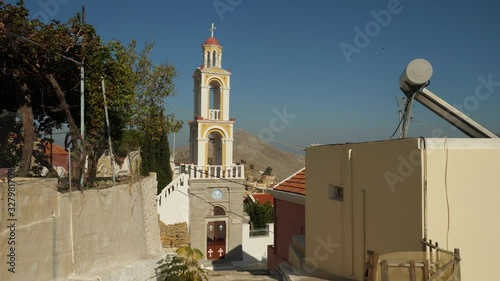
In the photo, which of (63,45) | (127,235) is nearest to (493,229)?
(127,235)

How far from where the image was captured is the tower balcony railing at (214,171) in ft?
69.6

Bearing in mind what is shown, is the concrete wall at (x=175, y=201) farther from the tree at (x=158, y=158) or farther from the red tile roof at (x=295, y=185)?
the red tile roof at (x=295, y=185)

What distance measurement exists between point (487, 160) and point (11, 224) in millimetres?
6847

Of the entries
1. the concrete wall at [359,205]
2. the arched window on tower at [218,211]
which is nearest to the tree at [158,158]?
the arched window on tower at [218,211]

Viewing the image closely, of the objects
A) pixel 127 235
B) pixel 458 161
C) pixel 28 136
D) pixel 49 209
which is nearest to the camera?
pixel 458 161

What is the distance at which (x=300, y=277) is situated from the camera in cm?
771

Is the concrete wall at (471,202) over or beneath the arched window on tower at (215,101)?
beneath

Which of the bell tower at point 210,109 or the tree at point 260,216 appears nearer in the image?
the bell tower at point 210,109

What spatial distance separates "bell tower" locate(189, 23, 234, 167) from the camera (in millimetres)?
21203

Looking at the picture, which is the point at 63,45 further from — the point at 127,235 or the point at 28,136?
the point at 127,235

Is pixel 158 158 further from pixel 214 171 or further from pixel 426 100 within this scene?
pixel 426 100

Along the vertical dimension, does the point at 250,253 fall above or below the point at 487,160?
below

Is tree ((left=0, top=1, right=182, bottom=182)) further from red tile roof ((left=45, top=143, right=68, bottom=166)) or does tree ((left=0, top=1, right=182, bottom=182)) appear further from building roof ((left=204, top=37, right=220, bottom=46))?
building roof ((left=204, top=37, right=220, bottom=46))

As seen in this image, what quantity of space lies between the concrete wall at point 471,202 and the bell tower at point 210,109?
54.3ft
